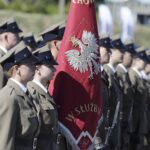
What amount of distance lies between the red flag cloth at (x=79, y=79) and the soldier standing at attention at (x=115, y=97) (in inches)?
81.0

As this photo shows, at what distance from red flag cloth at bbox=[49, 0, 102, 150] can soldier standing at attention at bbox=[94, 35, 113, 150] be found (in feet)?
3.97

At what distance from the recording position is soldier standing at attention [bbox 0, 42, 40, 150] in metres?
7.24

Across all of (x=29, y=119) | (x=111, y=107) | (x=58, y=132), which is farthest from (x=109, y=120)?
(x=29, y=119)

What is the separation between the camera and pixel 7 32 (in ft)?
29.6

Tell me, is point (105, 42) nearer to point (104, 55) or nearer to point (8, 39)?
point (104, 55)

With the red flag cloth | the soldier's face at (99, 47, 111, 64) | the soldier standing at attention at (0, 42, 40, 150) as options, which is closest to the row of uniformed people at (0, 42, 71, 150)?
the soldier standing at attention at (0, 42, 40, 150)

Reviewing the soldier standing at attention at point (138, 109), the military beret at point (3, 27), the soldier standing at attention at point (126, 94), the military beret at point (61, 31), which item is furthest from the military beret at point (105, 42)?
the soldier standing at attention at point (138, 109)

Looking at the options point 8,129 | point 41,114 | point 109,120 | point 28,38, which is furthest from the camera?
point 109,120

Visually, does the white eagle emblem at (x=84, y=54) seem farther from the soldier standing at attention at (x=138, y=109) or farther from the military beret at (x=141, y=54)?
the military beret at (x=141, y=54)

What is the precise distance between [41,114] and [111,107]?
10.3 feet

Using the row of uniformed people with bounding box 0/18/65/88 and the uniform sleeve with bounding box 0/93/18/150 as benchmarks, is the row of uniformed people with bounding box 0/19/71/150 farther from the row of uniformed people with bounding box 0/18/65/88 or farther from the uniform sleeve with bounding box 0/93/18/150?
the row of uniformed people with bounding box 0/18/65/88

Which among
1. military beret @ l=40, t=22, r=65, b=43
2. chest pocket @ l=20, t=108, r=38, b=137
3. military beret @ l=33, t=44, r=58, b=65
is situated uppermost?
military beret @ l=33, t=44, r=58, b=65

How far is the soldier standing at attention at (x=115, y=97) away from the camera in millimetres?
10766

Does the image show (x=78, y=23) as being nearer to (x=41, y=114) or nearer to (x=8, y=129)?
(x=41, y=114)
